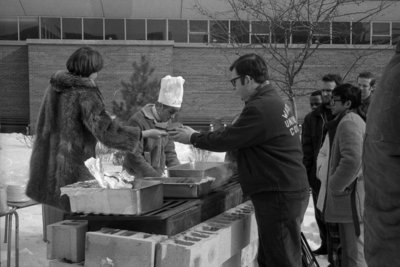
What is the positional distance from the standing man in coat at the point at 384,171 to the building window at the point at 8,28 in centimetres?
2272

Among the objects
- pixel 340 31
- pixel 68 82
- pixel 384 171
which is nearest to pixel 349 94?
pixel 68 82

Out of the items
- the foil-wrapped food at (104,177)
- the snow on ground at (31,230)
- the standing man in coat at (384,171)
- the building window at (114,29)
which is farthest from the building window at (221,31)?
the standing man in coat at (384,171)

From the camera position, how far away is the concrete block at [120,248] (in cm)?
240

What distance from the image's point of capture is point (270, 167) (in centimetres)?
308

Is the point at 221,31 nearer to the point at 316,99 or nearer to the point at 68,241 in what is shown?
the point at 316,99

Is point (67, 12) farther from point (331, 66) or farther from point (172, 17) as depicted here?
point (331, 66)

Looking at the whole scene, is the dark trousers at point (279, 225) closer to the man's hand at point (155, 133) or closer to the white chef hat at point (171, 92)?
the man's hand at point (155, 133)

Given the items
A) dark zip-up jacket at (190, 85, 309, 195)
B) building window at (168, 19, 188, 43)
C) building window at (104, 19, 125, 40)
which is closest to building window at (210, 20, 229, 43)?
building window at (168, 19, 188, 43)

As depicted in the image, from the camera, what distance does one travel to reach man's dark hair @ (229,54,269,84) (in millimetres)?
3202

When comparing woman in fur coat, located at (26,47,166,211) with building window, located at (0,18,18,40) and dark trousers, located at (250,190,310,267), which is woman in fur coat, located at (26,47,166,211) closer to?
dark trousers, located at (250,190,310,267)

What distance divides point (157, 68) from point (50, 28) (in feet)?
16.4

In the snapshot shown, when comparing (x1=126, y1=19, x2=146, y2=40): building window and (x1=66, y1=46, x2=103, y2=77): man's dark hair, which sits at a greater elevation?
(x1=126, y1=19, x2=146, y2=40): building window

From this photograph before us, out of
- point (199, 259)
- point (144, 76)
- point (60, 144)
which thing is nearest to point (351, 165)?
point (199, 259)

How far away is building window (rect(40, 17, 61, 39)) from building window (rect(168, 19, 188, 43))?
4834mm
